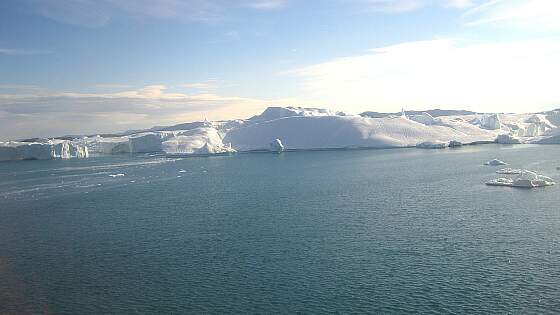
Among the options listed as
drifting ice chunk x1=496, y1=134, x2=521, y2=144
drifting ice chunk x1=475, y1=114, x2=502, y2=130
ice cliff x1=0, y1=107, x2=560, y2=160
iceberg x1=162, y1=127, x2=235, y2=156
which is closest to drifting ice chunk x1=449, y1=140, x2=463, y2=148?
ice cliff x1=0, y1=107, x2=560, y2=160

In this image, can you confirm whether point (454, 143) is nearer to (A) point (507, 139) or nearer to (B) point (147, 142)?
(A) point (507, 139)

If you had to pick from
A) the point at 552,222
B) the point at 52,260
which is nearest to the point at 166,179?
the point at 52,260

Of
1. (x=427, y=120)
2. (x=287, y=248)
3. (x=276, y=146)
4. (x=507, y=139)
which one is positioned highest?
(x=427, y=120)

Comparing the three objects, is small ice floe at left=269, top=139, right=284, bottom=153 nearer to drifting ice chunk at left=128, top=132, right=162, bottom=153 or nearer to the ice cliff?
the ice cliff

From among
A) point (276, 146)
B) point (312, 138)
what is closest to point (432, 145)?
point (312, 138)

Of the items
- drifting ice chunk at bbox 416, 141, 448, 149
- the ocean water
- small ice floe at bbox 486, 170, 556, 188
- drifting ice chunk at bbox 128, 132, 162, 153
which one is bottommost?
the ocean water

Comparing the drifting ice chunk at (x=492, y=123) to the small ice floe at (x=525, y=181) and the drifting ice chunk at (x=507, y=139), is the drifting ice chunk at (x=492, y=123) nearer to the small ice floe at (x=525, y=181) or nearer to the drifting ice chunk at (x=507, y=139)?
the drifting ice chunk at (x=507, y=139)

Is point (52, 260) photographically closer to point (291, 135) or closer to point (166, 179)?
point (166, 179)
